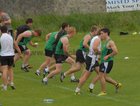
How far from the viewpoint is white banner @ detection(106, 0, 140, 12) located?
4338 centimetres

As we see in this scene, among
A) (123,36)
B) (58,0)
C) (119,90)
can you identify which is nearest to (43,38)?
(123,36)

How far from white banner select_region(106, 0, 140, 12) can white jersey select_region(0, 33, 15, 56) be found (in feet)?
82.5

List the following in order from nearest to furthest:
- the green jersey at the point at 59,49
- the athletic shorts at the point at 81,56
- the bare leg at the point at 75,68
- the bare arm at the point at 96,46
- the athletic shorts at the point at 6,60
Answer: the bare arm at the point at 96,46 < the athletic shorts at the point at 6,60 < the green jersey at the point at 59,49 < the bare leg at the point at 75,68 < the athletic shorts at the point at 81,56

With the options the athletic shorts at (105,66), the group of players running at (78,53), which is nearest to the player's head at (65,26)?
the group of players running at (78,53)

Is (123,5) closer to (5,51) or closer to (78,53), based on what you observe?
(78,53)

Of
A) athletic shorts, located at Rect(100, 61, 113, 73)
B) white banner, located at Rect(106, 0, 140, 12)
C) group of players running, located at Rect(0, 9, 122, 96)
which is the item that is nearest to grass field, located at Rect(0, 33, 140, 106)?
group of players running, located at Rect(0, 9, 122, 96)

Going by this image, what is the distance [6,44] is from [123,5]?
83.9 feet

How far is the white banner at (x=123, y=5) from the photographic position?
43.4 m

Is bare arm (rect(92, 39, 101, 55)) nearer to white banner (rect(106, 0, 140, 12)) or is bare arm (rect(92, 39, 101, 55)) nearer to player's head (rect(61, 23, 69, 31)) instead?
player's head (rect(61, 23, 69, 31))

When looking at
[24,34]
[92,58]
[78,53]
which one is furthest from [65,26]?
[24,34]

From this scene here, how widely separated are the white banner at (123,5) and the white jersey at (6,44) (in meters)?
25.1

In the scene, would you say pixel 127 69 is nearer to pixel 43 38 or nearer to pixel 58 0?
pixel 43 38

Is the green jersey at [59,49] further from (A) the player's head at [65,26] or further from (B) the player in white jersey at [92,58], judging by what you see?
(B) the player in white jersey at [92,58]

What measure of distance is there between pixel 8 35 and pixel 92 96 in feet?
10.5
